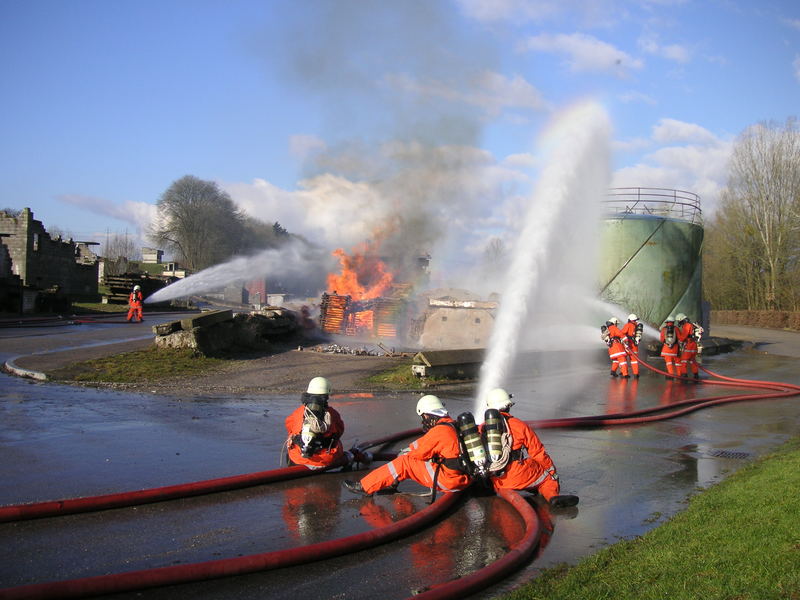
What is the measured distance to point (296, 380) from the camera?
15.0 meters

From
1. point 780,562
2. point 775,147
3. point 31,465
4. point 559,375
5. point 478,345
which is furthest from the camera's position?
point 775,147

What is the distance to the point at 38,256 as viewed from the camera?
42125mm

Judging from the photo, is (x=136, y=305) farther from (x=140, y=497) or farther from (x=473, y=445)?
(x=473, y=445)

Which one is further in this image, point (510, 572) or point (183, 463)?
point (183, 463)

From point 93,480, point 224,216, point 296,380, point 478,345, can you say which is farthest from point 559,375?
point 224,216

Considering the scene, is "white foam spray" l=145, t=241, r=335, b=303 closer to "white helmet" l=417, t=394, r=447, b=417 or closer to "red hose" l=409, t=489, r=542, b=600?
"white helmet" l=417, t=394, r=447, b=417

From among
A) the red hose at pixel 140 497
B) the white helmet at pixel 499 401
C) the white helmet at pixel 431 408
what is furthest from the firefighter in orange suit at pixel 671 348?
the red hose at pixel 140 497

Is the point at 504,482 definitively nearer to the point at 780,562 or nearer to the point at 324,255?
the point at 780,562

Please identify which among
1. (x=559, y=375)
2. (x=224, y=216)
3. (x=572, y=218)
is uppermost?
(x=224, y=216)

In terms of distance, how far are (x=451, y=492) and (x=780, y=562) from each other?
297 cm

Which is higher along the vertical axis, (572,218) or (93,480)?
(572,218)

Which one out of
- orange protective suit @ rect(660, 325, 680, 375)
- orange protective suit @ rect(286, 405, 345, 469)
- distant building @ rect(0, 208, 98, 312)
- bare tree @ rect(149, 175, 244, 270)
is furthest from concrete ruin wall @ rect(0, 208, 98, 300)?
orange protective suit @ rect(286, 405, 345, 469)

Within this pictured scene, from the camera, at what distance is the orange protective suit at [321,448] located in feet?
24.7

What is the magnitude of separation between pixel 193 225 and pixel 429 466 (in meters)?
67.7
